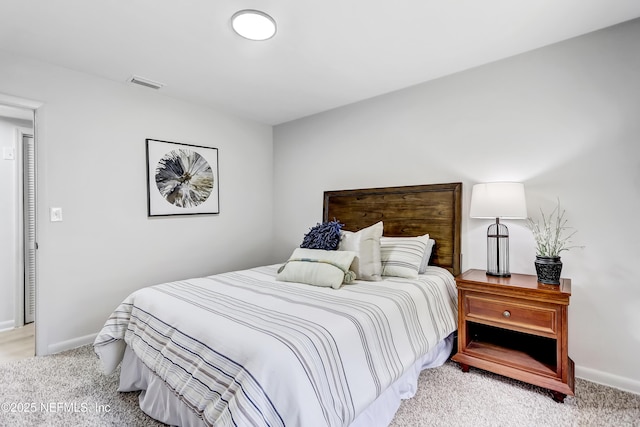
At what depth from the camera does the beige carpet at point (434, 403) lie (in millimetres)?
1704

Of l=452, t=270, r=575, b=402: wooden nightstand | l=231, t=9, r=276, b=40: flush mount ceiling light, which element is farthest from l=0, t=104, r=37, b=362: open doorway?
l=452, t=270, r=575, b=402: wooden nightstand

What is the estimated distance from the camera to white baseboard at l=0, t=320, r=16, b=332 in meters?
3.13

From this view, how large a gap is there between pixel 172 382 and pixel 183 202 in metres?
2.16

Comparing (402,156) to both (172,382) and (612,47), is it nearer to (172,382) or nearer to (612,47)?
(612,47)

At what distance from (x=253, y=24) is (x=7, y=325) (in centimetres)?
377

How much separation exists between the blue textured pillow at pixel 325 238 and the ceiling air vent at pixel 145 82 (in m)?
1.96

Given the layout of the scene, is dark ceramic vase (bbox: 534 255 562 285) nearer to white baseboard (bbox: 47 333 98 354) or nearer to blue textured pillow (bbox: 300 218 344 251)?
blue textured pillow (bbox: 300 218 344 251)

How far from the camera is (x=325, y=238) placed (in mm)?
2660

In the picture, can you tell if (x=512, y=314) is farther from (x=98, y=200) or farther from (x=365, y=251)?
(x=98, y=200)

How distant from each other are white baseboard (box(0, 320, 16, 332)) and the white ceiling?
260 cm

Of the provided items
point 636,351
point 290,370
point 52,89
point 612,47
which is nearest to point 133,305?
point 290,370

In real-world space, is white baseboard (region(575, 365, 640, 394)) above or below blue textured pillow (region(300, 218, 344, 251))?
below

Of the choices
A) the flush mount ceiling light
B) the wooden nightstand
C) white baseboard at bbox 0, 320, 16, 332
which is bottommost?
white baseboard at bbox 0, 320, 16, 332

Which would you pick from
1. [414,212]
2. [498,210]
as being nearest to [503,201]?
[498,210]
